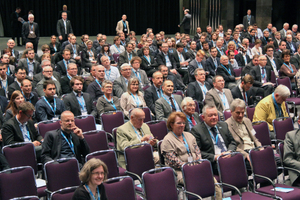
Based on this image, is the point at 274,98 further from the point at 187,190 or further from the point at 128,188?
the point at 128,188

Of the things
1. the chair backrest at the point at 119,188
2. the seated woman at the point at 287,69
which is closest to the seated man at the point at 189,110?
the chair backrest at the point at 119,188

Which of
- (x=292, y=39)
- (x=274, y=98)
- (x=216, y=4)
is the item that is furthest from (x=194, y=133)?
(x=216, y=4)

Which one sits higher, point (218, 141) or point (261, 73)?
point (261, 73)

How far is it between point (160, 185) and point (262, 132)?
7.05ft

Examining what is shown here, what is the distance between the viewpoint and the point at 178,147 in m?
4.25

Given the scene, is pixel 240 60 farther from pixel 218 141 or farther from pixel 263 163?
pixel 263 163

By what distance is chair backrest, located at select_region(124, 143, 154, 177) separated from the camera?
4.25 m

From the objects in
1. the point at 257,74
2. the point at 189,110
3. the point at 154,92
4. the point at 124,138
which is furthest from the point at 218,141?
the point at 257,74

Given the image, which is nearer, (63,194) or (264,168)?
(63,194)

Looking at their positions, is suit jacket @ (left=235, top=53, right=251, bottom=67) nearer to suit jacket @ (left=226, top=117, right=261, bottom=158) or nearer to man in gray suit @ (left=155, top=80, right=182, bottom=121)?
man in gray suit @ (left=155, top=80, right=182, bottom=121)

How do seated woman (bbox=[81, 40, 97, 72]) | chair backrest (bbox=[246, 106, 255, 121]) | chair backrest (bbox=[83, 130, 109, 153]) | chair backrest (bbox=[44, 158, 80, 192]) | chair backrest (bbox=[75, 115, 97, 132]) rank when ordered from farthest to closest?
seated woman (bbox=[81, 40, 97, 72]), chair backrest (bbox=[246, 106, 255, 121]), chair backrest (bbox=[75, 115, 97, 132]), chair backrest (bbox=[83, 130, 109, 153]), chair backrest (bbox=[44, 158, 80, 192])

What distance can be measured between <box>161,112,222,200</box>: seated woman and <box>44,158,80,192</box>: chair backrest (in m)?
1.02

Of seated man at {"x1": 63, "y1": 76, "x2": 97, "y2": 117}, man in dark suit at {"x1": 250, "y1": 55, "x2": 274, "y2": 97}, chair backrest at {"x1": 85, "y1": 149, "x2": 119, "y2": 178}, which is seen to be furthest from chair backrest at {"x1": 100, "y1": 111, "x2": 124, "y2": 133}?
man in dark suit at {"x1": 250, "y1": 55, "x2": 274, "y2": 97}

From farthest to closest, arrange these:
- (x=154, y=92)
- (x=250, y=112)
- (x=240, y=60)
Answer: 1. (x=240, y=60)
2. (x=154, y=92)
3. (x=250, y=112)
